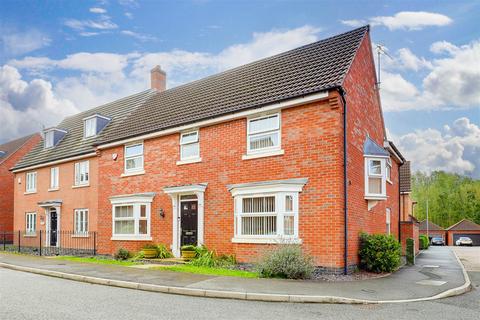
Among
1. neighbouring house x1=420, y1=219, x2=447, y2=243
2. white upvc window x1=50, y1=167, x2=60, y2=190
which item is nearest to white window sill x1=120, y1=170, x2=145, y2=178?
white upvc window x1=50, y1=167, x2=60, y2=190

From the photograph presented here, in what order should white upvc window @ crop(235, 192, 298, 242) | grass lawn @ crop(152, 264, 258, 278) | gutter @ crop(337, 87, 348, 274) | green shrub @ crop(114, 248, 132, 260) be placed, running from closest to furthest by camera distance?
1. grass lawn @ crop(152, 264, 258, 278)
2. gutter @ crop(337, 87, 348, 274)
3. white upvc window @ crop(235, 192, 298, 242)
4. green shrub @ crop(114, 248, 132, 260)

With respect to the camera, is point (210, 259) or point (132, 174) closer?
point (210, 259)

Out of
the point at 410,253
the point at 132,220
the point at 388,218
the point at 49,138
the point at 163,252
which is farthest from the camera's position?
the point at 49,138

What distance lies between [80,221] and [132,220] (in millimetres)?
7463

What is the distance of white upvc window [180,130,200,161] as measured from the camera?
17.3 meters

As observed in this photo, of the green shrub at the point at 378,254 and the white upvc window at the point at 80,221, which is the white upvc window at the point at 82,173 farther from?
the green shrub at the point at 378,254

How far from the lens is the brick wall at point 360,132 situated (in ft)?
46.9

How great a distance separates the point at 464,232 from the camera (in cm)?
6619

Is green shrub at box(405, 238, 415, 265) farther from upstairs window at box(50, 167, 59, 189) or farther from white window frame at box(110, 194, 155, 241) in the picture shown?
upstairs window at box(50, 167, 59, 189)

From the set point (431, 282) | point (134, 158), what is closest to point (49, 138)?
point (134, 158)

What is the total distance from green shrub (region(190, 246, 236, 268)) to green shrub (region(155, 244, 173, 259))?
6.46 feet

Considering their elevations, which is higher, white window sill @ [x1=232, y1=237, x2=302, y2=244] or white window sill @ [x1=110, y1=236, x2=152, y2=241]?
white window sill @ [x1=232, y1=237, x2=302, y2=244]

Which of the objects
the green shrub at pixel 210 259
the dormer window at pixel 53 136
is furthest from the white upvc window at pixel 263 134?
the dormer window at pixel 53 136

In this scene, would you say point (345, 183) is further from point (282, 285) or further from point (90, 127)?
point (90, 127)
